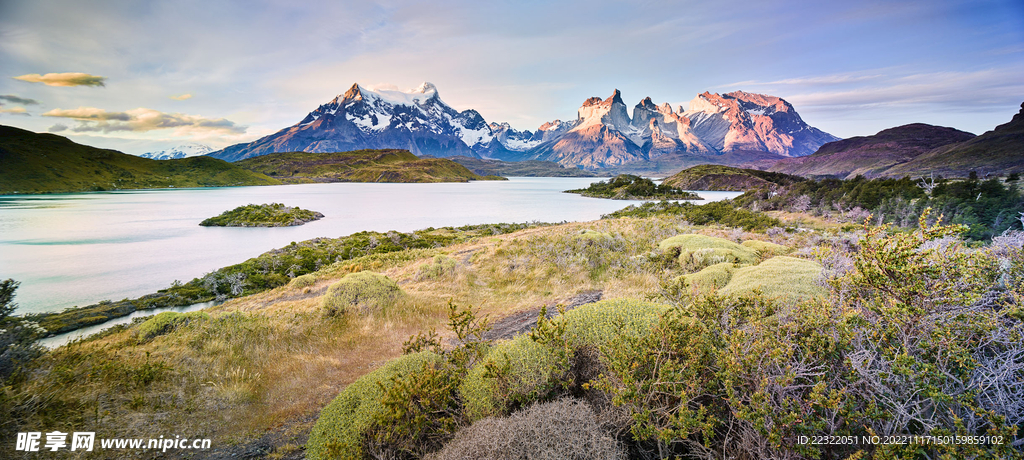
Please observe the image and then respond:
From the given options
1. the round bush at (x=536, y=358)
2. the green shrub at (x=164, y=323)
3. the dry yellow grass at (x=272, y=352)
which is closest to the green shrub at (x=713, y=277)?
the dry yellow grass at (x=272, y=352)

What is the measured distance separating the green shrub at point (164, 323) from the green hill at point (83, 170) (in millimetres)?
141385

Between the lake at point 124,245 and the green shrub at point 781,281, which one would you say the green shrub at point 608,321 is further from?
the lake at point 124,245

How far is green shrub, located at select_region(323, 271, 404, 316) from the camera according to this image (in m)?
9.59

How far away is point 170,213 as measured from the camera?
176ft

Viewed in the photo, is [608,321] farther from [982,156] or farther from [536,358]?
[982,156]

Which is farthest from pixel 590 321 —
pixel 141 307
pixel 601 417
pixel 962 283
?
pixel 141 307

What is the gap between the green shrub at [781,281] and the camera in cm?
595

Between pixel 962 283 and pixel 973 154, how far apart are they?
5084 inches

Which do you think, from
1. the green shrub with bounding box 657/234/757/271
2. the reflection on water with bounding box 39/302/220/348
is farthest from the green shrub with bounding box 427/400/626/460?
the reflection on water with bounding box 39/302/220/348

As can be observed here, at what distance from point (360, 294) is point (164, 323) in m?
4.32

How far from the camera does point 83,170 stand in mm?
115312

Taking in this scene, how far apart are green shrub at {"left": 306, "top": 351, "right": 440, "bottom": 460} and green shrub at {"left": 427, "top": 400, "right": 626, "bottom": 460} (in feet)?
3.84

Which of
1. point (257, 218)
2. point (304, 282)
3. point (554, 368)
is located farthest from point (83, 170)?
point (554, 368)

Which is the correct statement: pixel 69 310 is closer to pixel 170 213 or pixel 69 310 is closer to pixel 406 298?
pixel 406 298
